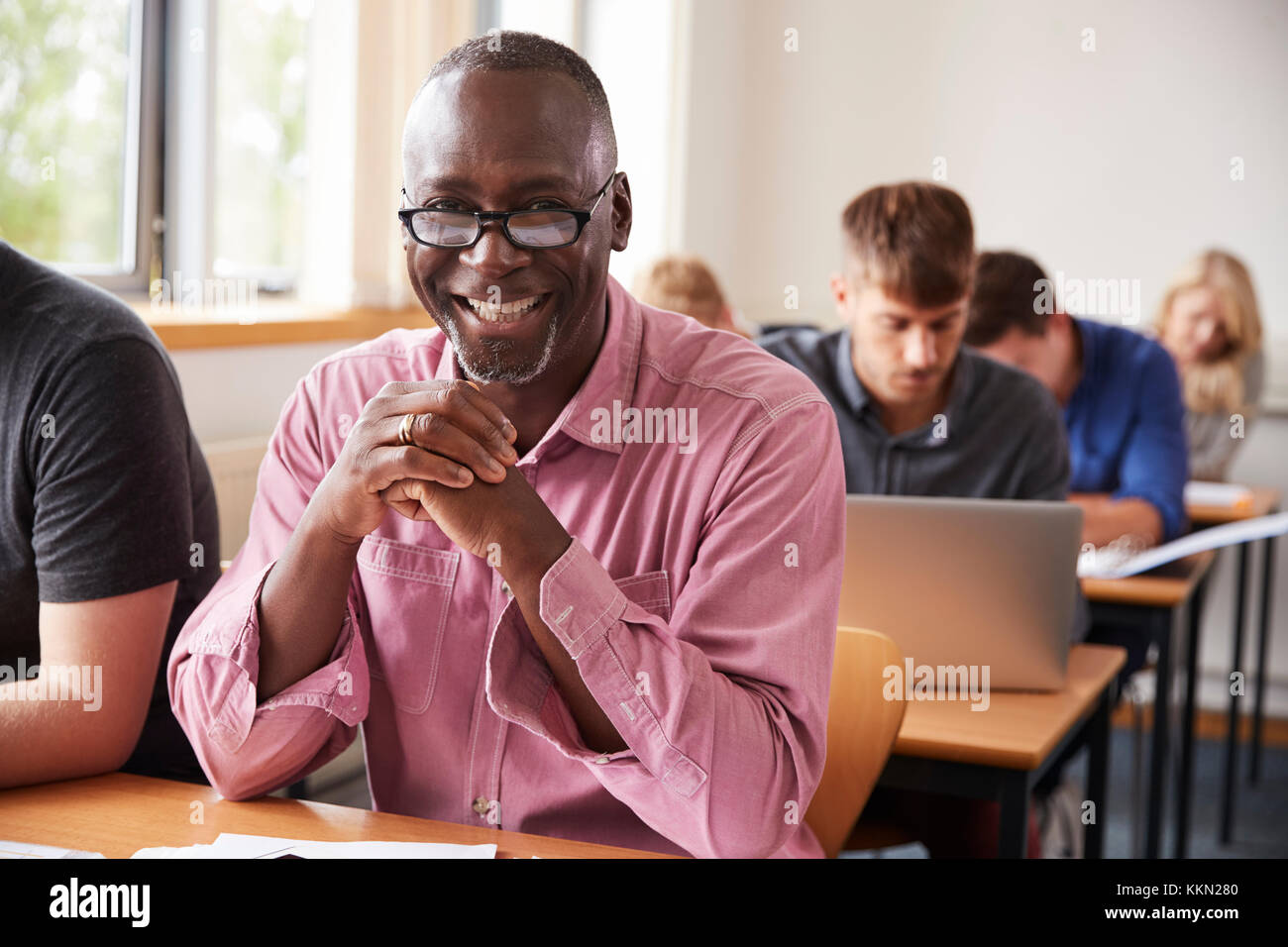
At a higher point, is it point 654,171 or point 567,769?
point 654,171

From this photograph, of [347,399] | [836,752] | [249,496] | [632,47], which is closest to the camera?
[347,399]

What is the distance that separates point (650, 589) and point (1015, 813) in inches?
27.2

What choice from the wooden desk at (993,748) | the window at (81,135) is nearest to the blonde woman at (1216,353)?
the wooden desk at (993,748)

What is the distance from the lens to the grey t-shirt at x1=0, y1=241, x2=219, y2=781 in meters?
1.33

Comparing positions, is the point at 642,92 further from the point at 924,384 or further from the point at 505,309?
the point at 505,309

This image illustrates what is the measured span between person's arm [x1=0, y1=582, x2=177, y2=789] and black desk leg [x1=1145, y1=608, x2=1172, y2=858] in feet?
6.07

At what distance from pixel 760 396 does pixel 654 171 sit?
3482mm

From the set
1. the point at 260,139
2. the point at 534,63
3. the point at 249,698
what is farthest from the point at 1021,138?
the point at 249,698

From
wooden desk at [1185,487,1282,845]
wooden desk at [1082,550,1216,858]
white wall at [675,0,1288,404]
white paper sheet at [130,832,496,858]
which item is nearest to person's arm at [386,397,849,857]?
white paper sheet at [130,832,496,858]

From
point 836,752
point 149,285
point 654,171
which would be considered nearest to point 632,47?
point 654,171

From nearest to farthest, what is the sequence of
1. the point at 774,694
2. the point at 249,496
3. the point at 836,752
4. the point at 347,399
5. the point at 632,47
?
the point at 774,694 < the point at 347,399 < the point at 836,752 < the point at 249,496 < the point at 632,47

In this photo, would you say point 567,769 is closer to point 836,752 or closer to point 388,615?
point 388,615

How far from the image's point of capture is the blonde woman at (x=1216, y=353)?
13.6 feet

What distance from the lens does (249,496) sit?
270 centimetres
